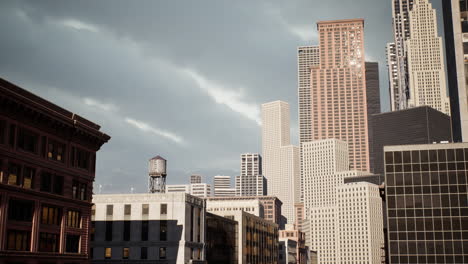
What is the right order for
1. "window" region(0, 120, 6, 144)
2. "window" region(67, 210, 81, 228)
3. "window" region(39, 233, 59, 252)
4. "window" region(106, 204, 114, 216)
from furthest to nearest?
"window" region(106, 204, 114, 216)
"window" region(67, 210, 81, 228)
"window" region(39, 233, 59, 252)
"window" region(0, 120, 6, 144)

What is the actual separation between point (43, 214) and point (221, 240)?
70744 millimetres

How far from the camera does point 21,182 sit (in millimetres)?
66625

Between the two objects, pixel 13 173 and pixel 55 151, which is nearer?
A: pixel 13 173

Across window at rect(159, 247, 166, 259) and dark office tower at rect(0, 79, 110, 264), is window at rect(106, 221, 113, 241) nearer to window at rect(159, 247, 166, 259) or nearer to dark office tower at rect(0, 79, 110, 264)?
window at rect(159, 247, 166, 259)

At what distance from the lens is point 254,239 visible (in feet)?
535

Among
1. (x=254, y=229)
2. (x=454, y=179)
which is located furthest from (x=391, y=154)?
(x=254, y=229)

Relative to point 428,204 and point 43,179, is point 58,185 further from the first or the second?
point 428,204

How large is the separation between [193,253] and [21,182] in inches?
2134

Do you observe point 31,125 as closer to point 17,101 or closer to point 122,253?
point 17,101

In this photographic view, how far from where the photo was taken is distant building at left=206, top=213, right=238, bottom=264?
423 ft

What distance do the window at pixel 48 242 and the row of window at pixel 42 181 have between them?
5144mm

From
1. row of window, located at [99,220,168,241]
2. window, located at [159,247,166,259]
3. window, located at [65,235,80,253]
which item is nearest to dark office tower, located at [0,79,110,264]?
window, located at [65,235,80,253]

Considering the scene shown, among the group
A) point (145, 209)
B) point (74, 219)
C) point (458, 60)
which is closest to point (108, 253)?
point (145, 209)

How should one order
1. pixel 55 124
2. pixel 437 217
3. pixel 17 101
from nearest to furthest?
pixel 17 101
pixel 55 124
pixel 437 217
